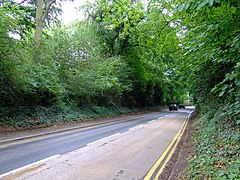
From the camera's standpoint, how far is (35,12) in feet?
56.1

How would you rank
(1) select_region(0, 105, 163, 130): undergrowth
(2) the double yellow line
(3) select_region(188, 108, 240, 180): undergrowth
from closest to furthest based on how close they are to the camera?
1. (3) select_region(188, 108, 240, 180): undergrowth
2. (2) the double yellow line
3. (1) select_region(0, 105, 163, 130): undergrowth

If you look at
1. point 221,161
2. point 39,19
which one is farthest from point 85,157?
point 39,19

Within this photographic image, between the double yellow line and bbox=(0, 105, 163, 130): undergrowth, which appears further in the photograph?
bbox=(0, 105, 163, 130): undergrowth

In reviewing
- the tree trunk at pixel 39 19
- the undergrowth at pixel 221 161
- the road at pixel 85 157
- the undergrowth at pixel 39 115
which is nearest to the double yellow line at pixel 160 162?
the road at pixel 85 157

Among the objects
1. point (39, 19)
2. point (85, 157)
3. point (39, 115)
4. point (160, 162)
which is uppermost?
point (39, 19)

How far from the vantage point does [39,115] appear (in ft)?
42.6

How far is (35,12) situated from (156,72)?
71.3 feet

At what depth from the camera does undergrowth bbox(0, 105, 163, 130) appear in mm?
10969

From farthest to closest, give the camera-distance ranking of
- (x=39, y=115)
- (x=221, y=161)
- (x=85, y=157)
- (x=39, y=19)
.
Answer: (x=39, y=19) < (x=39, y=115) < (x=85, y=157) < (x=221, y=161)

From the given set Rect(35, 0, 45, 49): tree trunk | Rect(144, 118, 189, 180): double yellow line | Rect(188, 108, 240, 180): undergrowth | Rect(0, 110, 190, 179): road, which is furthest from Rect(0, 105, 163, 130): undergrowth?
Rect(188, 108, 240, 180): undergrowth

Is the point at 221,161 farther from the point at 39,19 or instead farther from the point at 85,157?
the point at 39,19

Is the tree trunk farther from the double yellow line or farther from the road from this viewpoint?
the double yellow line

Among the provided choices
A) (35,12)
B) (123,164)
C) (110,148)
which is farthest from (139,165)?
(35,12)

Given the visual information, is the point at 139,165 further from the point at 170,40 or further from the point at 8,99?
the point at 8,99
